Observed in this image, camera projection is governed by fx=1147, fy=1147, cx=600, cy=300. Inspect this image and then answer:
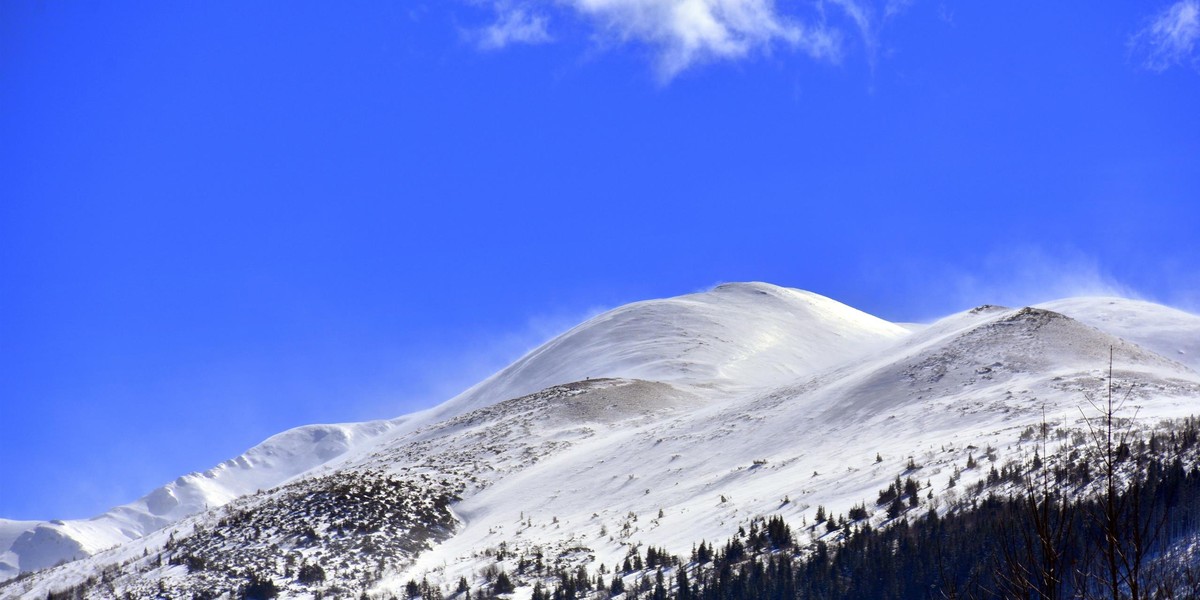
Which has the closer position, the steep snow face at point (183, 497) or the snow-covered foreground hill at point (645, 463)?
the snow-covered foreground hill at point (645, 463)

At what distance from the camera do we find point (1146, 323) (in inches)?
2692

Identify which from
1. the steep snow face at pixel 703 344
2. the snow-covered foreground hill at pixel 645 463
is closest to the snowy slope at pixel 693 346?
the steep snow face at pixel 703 344

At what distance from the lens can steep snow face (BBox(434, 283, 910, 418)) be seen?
224 feet

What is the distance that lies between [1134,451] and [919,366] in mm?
19465

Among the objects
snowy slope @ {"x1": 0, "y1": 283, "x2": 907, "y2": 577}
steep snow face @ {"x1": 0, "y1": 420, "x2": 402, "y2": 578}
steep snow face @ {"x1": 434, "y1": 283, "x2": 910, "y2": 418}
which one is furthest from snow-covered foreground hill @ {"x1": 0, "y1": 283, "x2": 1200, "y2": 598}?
steep snow face @ {"x1": 0, "y1": 420, "x2": 402, "y2": 578}

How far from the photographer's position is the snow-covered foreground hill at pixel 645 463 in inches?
1201

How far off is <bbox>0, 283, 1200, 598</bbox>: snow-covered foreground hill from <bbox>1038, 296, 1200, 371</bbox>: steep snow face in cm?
35

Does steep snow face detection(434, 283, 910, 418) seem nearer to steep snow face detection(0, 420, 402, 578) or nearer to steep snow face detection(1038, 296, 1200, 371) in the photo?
steep snow face detection(1038, 296, 1200, 371)

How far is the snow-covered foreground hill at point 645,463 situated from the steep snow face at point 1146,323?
1.16ft

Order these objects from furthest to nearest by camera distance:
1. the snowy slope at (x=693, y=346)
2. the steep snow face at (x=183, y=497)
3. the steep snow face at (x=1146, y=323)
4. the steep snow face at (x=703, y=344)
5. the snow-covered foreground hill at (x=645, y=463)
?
the steep snow face at (x=183, y=497)
the snowy slope at (x=693, y=346)
the steep snow face at (x=703, y=344)
the steep snow face at (x=1146, y=323)
the snow-covered foreground hill at (x=645, y=463)

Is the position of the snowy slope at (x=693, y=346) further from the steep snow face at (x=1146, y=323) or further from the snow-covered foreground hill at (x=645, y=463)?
the steep snow face at (x=1146, y=323)

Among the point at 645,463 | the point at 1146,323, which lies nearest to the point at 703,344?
the point at 1146,323

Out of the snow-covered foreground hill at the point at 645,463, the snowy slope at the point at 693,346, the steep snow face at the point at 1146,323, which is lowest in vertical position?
the snow-covered foreground hill at the point at 645,463

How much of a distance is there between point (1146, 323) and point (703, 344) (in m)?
26.7
